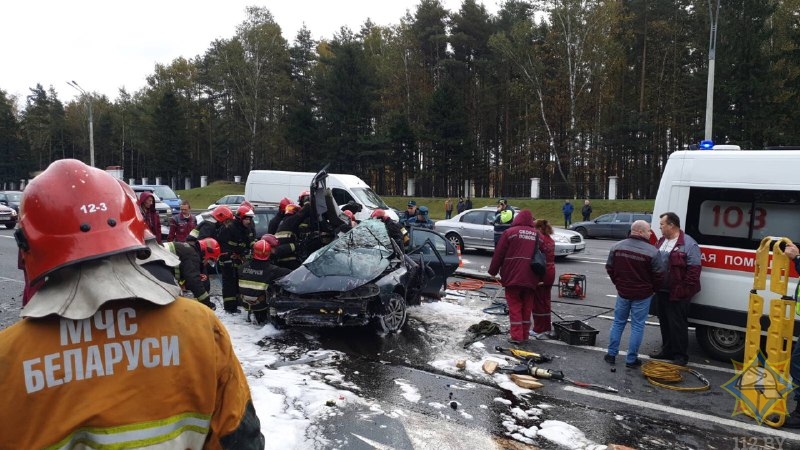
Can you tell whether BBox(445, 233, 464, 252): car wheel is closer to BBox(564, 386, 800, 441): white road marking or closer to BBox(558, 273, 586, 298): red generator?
BBox(558, 273, 586, 298): red generator

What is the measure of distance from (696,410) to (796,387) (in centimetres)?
85

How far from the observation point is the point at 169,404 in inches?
60.3

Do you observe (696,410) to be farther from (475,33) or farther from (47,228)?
(475,33)

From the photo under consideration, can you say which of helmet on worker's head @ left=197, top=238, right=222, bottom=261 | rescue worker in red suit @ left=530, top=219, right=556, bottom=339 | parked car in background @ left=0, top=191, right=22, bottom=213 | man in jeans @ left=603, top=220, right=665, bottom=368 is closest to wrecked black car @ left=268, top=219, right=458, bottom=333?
helmet on worker's head @ left=197, top=238, right=222, bottom=261

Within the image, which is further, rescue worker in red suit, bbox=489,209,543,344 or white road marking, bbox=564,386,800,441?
rescue worker in red suit, bbox=489,209,543,344

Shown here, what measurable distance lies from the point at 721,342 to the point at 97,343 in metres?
7.12

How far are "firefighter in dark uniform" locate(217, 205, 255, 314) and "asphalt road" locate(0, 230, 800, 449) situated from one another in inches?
67.0

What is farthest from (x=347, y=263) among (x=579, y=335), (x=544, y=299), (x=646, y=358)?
(x=646, y=358)

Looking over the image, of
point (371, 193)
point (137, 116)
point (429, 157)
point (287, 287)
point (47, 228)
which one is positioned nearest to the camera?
point (47, 228)

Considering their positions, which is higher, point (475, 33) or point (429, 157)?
point (475, 33)

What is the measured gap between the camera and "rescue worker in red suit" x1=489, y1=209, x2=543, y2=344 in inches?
288

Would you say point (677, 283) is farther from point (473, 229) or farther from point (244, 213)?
point (473, 229)

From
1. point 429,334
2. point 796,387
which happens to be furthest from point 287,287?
point 796,387

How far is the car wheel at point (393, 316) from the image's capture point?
760 cm
